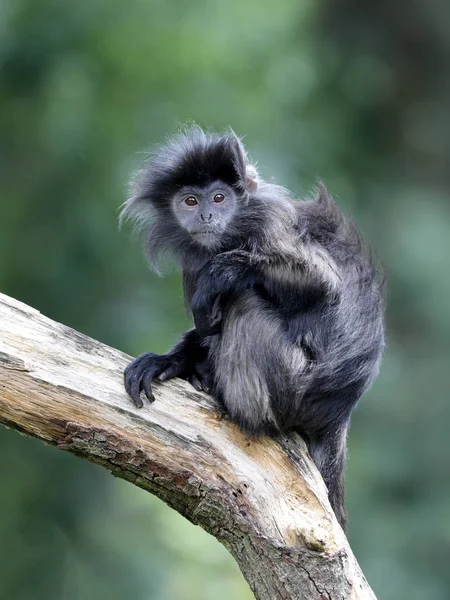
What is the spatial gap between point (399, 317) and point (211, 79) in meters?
5.03

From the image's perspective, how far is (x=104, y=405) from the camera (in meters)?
4.92

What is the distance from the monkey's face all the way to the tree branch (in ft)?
3.57

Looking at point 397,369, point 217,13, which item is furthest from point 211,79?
point 397,369

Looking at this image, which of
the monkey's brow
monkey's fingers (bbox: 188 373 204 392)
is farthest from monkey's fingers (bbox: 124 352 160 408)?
the monkey's brow

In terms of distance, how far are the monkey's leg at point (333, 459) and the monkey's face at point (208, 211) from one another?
1196mm

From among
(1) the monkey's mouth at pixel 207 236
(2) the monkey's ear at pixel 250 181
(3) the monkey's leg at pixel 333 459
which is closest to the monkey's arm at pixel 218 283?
(1) the monkey's mouth at pixel 207 236

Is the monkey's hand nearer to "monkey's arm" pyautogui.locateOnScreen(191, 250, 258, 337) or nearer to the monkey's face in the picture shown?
"monkey's arm" pyautogui.locateOnScreen(191, 250, 258, 337)

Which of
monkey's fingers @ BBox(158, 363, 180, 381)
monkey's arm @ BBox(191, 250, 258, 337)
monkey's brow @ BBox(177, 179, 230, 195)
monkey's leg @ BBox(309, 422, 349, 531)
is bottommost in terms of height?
monkey's fingers @ BBox(158, 363, 180, 381)

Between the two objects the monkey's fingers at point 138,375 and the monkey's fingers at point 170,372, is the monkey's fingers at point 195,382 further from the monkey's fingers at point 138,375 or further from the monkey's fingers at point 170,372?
the monkey's fingers at point 138,375

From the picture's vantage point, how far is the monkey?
5.38 meters

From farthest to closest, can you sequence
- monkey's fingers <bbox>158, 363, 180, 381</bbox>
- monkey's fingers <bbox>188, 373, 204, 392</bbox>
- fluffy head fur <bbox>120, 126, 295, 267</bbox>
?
1. fluffy head fur <bbox>120, 126, 295, 267</bbox>
2. monkey's fingers <bbox>188, 373, 204, 392</bbox>
3. monkey's fingers <bbox>158, 363, 180, 381</bbox>

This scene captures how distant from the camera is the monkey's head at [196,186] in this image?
5809 millimetres

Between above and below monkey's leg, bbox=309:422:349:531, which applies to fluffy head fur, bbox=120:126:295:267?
above

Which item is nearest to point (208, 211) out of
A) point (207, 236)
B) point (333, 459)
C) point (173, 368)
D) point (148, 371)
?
point (207, 236)
